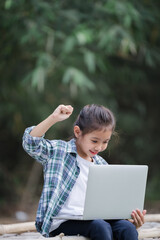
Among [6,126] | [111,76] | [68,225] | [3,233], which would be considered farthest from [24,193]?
[68,225]

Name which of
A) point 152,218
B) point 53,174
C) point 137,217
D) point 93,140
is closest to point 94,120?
point 93,140

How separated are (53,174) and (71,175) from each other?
0.09 m

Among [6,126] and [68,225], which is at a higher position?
[68,225]

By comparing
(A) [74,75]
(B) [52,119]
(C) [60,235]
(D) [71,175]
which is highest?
(B) [52,119]

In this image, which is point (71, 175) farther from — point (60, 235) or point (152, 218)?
point (152, 218)

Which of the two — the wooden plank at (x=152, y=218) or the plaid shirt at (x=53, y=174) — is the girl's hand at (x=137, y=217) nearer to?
the plaid shirt at (x=53, y=174)

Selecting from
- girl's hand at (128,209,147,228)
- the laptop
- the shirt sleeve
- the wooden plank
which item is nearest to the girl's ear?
the shirt sleeve

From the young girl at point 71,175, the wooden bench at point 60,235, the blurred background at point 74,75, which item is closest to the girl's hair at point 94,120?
the young girl at point 71,175

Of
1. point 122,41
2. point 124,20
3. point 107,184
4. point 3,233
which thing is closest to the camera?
point 107,184

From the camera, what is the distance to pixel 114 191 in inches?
73.9

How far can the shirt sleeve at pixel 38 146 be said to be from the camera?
6.09 feet

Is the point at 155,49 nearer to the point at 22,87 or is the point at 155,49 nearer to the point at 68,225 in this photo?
the point at 22,87

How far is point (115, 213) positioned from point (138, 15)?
8.19 feet

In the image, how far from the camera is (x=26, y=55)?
16.4 ft
